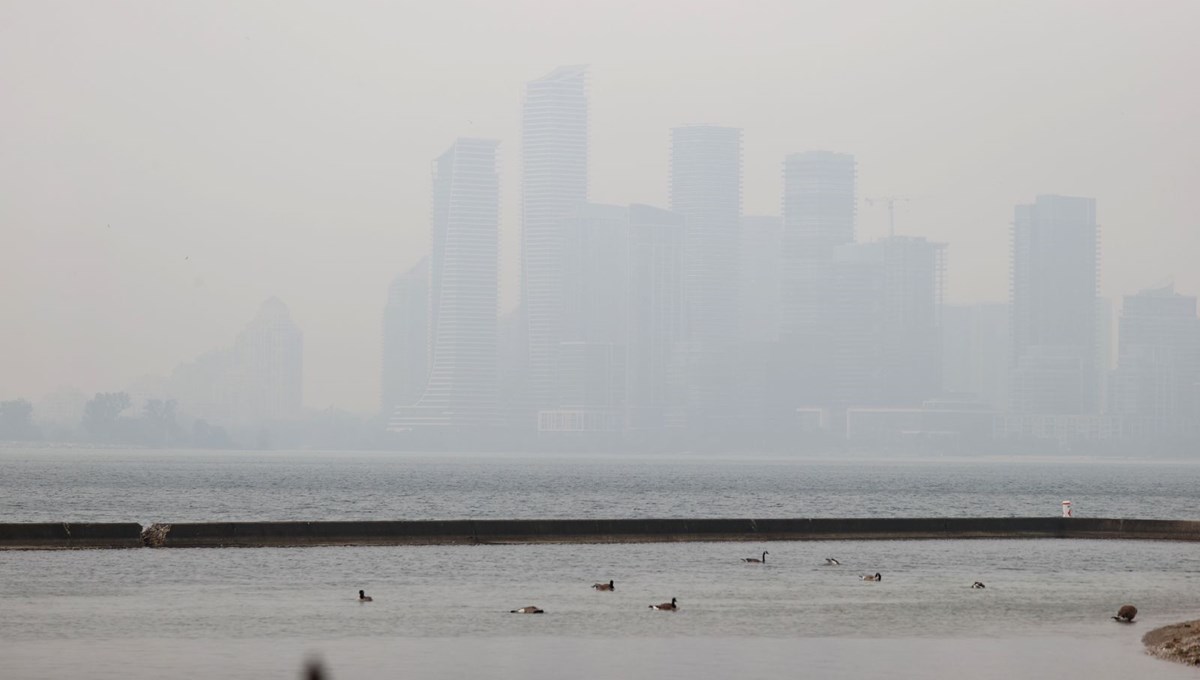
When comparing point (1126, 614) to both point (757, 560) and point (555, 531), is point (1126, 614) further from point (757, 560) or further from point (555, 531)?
point (555, 531)

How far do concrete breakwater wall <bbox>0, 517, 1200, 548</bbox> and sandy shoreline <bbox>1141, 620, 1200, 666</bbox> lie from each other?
30.8 m

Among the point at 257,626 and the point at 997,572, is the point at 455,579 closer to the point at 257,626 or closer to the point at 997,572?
the point at 257,626

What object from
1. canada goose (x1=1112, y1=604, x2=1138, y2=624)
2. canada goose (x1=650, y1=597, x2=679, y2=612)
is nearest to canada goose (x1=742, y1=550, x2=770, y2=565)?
canada goose (x1=650, y1=597, x2=679, y2=612)

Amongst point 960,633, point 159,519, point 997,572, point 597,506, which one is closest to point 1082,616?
point 960,633

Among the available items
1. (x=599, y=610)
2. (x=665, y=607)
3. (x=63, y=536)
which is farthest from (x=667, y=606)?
(x=63, y=536)

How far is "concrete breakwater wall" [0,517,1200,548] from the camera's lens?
58812 millimetres

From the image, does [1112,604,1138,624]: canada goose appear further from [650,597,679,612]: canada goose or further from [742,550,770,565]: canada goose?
[742,550,770,565]: canada goose

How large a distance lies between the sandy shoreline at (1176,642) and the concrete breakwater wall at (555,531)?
30.8 m

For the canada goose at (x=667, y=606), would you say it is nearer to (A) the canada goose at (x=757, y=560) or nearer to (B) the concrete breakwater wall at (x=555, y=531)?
(A) the canada goose at (x=757, y=560)

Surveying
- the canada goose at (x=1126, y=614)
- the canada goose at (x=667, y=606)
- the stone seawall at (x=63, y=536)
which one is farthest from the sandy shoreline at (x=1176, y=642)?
the stone seawall at (x=63, y=536)

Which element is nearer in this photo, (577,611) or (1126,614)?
(1126,614)

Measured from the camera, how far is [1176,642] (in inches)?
1358

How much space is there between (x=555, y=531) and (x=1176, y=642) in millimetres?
33839

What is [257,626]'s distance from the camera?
37.5 m
